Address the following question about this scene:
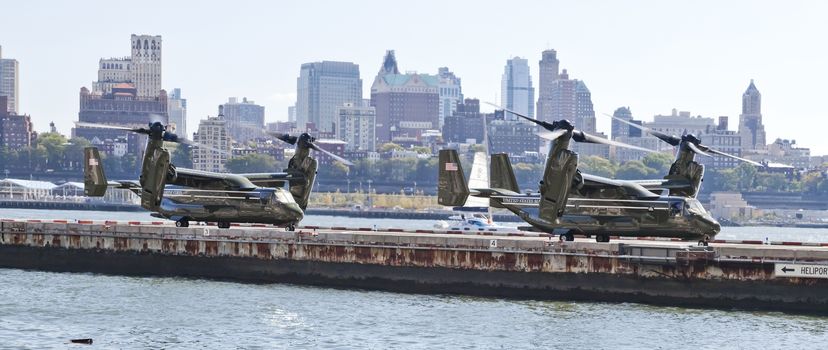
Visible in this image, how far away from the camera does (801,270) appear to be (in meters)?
74.2

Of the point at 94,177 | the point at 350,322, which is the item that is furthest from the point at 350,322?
the point at 94,177

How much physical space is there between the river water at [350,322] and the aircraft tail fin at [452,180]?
37.2 feet

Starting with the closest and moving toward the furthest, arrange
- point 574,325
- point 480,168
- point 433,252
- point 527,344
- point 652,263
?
1. point 527,344
2. point 574,325
3. point 652,263
4. point 433,252
5. point 480,168

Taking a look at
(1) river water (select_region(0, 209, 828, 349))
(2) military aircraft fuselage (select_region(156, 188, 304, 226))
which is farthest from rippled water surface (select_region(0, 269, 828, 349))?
(2) military aircraft fuselage (select_region(156, 188, 304, 226))

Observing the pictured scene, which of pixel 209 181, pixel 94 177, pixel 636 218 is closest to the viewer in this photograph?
pixel 636 218

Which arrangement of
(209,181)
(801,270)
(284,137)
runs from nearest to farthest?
(801,270)
(209,181)
(284,137)

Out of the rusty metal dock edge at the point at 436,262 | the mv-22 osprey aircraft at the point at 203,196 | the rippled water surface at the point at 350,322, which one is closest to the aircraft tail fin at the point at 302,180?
the mv-22 osprey aircraft at the point at 203,196

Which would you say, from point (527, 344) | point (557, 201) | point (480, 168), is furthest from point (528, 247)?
point (480, 168)

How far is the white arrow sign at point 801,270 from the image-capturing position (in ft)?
242

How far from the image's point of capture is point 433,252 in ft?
270

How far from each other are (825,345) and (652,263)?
13.0 m

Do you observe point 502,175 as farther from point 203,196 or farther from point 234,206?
point 203,196

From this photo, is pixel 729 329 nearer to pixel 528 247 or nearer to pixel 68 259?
pixel 528 247

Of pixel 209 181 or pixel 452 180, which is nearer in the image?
pixel 452 180
